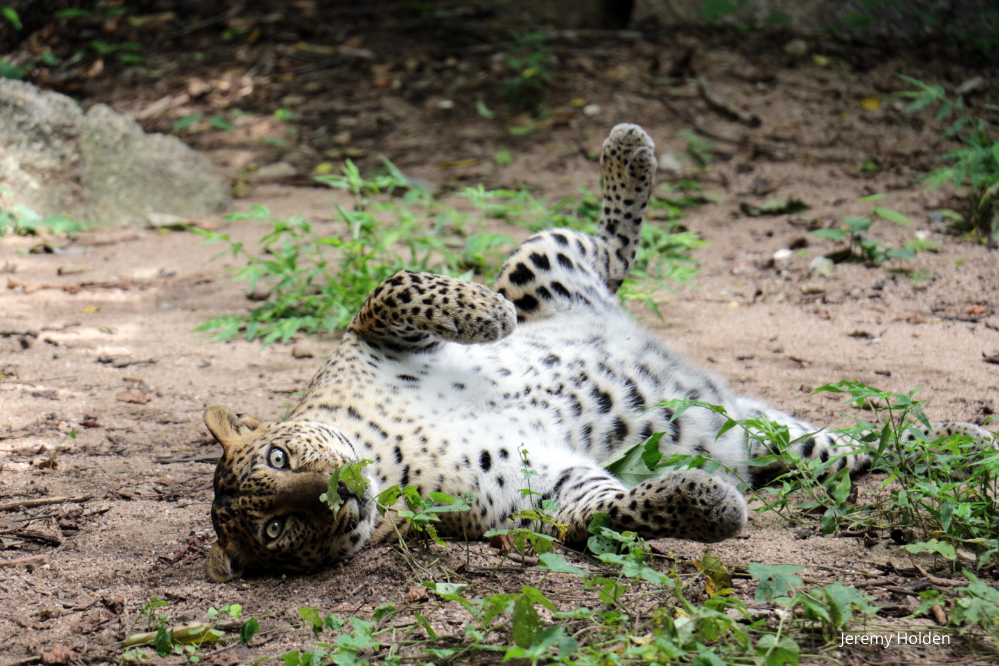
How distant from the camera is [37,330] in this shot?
5496 mm

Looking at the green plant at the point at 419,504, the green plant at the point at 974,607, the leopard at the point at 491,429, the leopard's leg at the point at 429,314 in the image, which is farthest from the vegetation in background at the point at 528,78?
the green plant at the point at 974,607

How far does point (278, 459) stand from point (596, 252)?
230cm

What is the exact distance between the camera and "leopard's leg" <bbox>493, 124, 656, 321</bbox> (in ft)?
14.3

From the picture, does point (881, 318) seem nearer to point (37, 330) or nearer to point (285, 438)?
point (285, 438)

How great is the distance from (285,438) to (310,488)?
0.28 meters

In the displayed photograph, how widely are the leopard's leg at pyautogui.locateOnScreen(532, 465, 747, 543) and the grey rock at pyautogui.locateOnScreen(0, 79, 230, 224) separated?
618 cm

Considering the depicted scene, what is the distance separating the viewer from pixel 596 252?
4773 mm

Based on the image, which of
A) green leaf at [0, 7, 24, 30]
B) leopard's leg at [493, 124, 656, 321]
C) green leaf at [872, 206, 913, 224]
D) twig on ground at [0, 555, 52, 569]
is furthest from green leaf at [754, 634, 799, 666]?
green leaf at [0, 7, 24, 30]

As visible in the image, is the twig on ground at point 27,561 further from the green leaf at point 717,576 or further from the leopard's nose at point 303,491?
the green leaf at point 717,576

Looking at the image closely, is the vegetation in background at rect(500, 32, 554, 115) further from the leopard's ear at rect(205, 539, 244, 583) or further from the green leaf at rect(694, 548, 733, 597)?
the green leaf at rect(694, 548, 733, 597)

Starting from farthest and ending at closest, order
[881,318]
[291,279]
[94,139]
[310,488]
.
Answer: [94,139], [291,279], [881,318], [310,488]

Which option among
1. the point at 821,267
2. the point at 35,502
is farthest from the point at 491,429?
the point at 821,267

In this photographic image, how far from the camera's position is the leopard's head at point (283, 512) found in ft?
9.77

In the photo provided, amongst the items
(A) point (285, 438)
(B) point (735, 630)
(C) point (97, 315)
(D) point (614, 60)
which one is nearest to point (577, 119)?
(D) point (614, 60)
